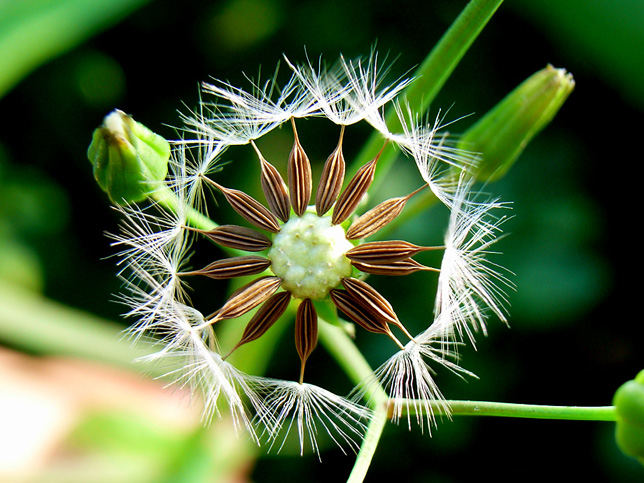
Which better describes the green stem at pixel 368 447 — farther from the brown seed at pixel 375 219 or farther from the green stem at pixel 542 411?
the brown seed at pixel 375 219

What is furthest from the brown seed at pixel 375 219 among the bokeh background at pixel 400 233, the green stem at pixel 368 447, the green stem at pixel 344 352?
the bokeh background at pixel 400 233

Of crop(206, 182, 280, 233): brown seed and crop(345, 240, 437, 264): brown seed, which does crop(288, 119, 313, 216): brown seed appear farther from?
crop(345, 240, 437, 264): brown seed

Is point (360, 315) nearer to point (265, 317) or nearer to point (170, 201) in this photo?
point (265, 317)

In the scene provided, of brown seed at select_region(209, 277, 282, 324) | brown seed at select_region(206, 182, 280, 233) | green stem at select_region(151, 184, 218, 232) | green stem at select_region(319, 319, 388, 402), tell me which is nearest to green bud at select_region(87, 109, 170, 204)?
green stem at select_region(151, 184, 218, 232)

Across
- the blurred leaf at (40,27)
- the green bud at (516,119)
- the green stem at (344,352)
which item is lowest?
the green stem at (344,352)

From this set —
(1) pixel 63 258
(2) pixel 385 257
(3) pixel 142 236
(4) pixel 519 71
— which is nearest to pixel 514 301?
(4) pixel 519 71
